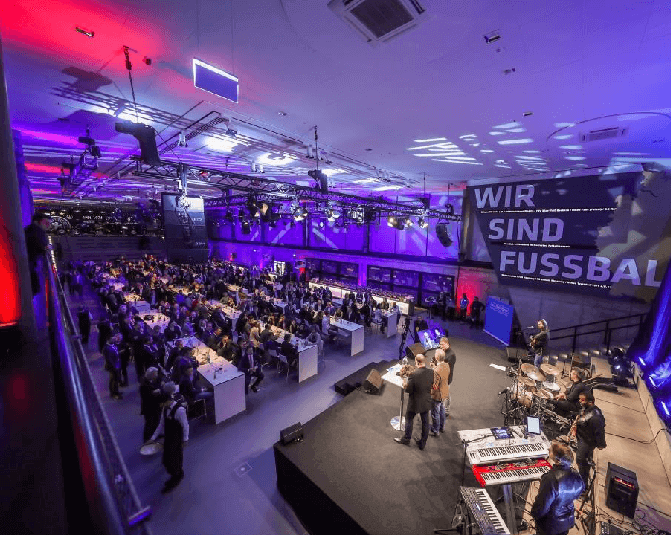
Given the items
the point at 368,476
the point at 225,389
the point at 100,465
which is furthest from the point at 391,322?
the point at 100,465

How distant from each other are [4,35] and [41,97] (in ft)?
6.86

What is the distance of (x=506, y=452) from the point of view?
13.2 feet

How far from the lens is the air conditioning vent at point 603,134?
5.20m

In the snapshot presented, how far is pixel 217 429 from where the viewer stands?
630 cm

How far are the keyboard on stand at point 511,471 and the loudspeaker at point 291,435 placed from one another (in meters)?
2.70

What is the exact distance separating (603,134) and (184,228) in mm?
9303

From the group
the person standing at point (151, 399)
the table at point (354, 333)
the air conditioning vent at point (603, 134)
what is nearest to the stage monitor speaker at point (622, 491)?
the air conditioning vent at point (603, 134)

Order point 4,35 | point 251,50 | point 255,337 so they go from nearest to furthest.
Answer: point 4,35
point 251,50
point 255,337

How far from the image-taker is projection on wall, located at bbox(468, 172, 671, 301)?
29.5ft

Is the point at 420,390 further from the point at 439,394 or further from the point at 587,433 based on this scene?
the point at 587,433

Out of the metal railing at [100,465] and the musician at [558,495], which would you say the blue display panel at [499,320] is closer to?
the musician at [558,495]

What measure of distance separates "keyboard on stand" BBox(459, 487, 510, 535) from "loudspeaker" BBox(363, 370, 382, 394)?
3073 mm

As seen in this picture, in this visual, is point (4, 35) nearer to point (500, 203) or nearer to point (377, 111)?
point (377, 111)

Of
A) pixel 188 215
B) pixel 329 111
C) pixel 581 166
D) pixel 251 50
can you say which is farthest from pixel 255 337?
pixel 581 166
